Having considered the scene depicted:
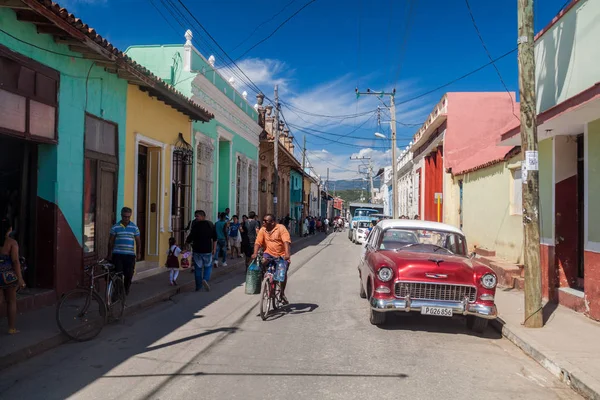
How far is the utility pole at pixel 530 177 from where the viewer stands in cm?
725

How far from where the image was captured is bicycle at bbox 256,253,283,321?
770 cm

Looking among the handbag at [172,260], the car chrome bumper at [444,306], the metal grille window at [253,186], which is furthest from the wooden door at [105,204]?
the metal grille window at [253,186]

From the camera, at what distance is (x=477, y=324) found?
7.11m

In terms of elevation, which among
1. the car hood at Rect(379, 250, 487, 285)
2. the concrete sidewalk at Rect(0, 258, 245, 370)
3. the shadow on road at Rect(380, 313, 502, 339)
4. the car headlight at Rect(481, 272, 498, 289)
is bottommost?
the shadow on road at Rect(380, 313, 502, 339)

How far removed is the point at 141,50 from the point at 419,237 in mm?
11250

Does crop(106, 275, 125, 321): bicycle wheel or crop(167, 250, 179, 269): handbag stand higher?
crop(167, 250, 179, 269): handbag

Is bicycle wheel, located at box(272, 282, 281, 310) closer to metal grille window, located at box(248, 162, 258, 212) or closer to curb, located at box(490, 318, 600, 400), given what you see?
curb, located at box(490, 318, 600, 400)

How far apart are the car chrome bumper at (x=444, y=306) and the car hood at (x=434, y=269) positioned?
30 centimetres

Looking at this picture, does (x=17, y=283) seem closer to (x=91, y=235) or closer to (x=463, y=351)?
(x=91, y=235)

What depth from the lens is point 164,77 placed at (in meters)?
15.4

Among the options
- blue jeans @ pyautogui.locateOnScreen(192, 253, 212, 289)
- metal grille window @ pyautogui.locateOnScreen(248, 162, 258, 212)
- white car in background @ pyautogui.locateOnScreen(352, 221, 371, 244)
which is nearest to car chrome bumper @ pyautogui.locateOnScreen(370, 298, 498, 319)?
blue jeans @ pyautogui.locateOnScreen(192, 253, 212, 289)

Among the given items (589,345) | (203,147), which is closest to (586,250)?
(589,345)

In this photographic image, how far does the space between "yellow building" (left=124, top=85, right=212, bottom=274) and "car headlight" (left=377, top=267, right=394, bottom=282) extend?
653 cm

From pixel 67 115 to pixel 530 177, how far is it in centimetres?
765
